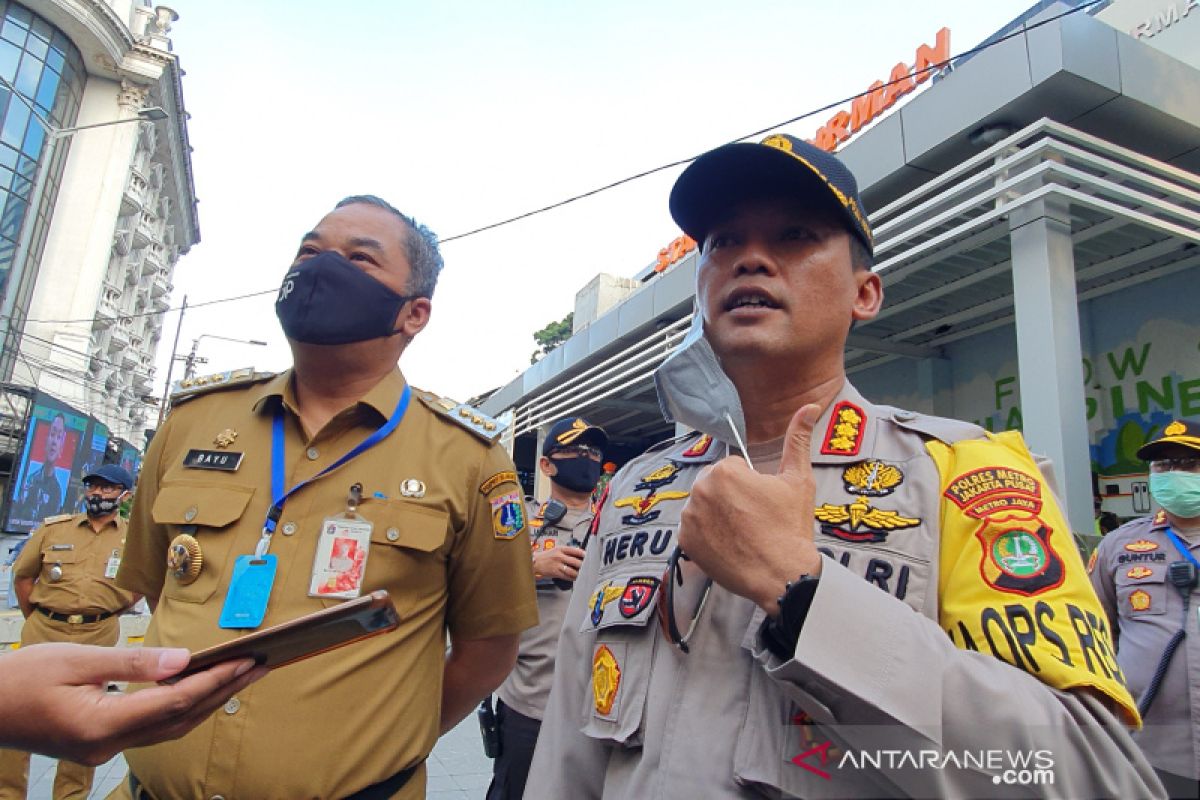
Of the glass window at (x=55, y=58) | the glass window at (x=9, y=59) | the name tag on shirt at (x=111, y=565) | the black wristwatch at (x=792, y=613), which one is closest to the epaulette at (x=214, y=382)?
the black wristwatch at (x=792, y=613)

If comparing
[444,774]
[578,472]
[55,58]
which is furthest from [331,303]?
[55,58]

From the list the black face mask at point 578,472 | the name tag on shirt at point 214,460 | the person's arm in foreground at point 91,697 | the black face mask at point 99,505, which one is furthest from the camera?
the black face mask at point 99,505

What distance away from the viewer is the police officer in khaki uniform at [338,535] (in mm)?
1590

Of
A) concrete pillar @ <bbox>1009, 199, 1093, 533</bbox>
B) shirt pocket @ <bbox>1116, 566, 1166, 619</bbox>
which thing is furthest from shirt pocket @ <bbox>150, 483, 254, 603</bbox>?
concrete pillar @ <bbox>1009, 199, 1093, 533</bbox>

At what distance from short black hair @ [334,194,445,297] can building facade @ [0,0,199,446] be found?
25.4 meters

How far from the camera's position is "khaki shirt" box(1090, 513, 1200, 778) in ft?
9.59

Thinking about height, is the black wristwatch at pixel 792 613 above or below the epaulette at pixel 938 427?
below

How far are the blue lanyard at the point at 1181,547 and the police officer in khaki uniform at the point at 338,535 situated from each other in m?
3.05

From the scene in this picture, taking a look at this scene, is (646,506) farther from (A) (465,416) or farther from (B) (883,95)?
(B) (883,95)

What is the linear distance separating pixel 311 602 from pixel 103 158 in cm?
3428

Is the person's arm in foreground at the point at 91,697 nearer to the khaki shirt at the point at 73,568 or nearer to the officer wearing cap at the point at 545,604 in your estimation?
the officer wearing cap at the point at 545,604

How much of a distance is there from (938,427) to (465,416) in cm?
142

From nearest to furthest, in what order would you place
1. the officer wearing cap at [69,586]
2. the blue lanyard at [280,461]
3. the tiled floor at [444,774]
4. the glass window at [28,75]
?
the blue lanyard at [280,461], the tiled floor at [444,774], the officer wearing cap at [69,586], the glass window at [28,75]

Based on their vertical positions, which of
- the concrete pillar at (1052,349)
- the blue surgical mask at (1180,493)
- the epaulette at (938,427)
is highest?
the concrete pillar at (1052,349)
